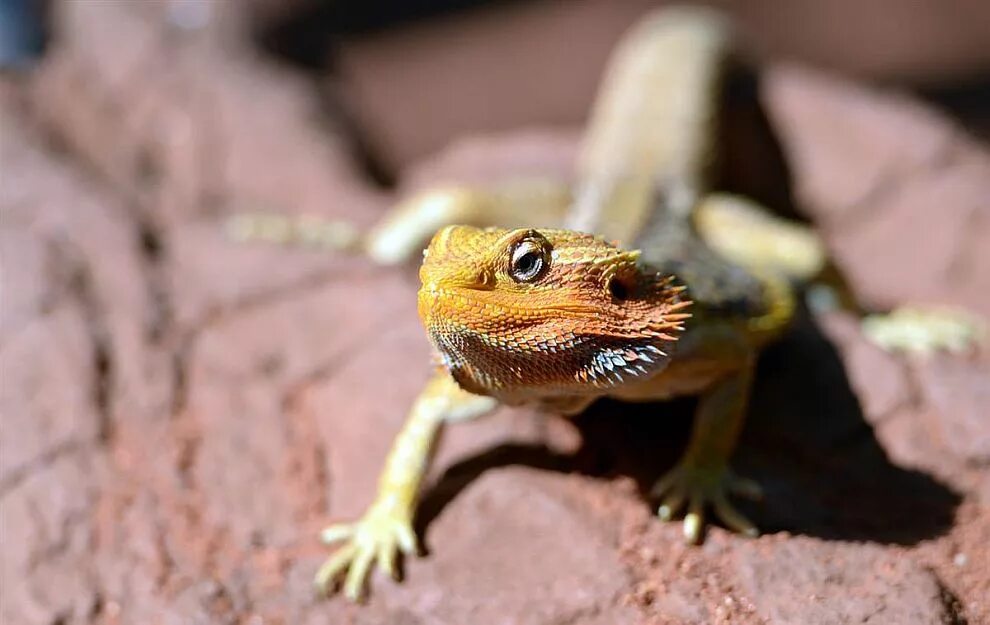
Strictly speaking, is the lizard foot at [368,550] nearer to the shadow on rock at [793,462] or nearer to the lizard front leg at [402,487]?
the lizard front leg at [402,487]

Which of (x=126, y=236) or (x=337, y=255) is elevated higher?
(x=126, y=236)

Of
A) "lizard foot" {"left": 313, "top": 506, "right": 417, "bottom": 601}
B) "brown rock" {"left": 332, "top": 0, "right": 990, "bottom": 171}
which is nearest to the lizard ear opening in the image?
"lizard foot" {"left": 313, "top": 506, "right": 417, "bottom": 601}

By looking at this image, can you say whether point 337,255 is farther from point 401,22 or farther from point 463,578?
point 401,22

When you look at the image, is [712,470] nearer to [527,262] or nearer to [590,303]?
[590,303]

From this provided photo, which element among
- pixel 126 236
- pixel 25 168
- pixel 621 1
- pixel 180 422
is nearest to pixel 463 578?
pixel 180 422

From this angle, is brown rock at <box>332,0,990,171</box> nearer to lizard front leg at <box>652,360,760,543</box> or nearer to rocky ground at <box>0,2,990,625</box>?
rocky ground at <box>0,2,990,625</box>

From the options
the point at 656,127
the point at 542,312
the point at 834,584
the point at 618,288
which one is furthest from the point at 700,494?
the point at 656,127

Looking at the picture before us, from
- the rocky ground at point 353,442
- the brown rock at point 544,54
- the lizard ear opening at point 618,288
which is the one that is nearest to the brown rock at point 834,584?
the rocky ground at point 353,442
